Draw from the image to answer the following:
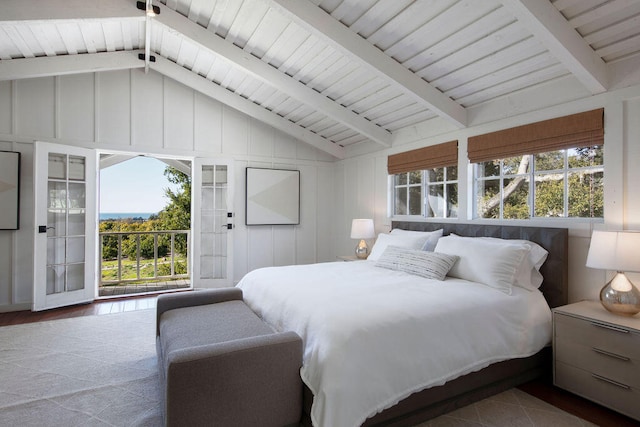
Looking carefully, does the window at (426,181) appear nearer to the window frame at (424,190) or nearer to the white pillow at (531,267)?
the window frame at (424,190)

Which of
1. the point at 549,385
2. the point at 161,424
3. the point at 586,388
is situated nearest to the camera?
the point at 161,424

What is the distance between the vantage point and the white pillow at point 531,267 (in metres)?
2.53

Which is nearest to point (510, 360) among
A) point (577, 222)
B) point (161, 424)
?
point (577, 222)

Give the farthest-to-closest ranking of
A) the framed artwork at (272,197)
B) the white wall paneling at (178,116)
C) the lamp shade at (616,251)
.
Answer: the framed artwork at (272,197), the white wall paneling at (178,116), the lamp shade at (616,251)

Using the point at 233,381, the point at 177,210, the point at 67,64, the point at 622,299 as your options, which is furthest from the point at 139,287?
the point at 622,299

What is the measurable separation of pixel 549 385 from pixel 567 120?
2.04 m

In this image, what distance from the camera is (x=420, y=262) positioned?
2865 millimetres

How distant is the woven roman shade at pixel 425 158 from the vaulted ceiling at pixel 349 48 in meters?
0.34

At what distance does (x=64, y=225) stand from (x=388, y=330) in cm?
434

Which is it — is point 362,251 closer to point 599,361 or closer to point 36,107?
point 599,361

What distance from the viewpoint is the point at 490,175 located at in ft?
11.3

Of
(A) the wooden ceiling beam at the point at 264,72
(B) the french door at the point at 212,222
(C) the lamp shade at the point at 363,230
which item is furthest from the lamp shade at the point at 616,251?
(B) the french door at the point at 212,222

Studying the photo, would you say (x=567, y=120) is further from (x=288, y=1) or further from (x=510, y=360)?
(x=288, y=1)

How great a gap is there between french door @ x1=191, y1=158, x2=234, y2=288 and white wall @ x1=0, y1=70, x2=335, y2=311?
0.66ft
